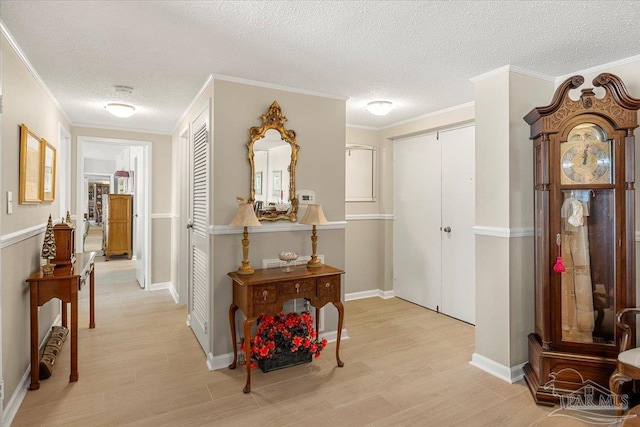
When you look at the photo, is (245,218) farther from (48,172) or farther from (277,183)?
(48,172)

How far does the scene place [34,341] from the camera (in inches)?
99.8

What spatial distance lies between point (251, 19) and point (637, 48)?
250 centimetres

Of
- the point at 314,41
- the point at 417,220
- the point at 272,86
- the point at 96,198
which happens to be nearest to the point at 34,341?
the point at 272,86

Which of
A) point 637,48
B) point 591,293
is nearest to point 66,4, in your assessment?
point 637,48

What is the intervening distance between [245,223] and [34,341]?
66.3 inches

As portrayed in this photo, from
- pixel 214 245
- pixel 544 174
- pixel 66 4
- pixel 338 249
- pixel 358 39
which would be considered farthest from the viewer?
pixel 338 249

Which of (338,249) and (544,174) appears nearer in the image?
(544,174)

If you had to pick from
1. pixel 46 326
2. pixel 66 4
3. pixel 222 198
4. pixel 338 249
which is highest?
pixel 66 4

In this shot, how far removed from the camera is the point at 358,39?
7.38 ft

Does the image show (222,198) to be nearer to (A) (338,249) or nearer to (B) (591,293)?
(A) (338,249)

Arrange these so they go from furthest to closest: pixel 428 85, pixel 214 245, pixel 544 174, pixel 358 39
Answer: pixel 428 85 < pixel 214 245 < pixel 544 174 < pixel 358 39

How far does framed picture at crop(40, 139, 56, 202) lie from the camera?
297 cm

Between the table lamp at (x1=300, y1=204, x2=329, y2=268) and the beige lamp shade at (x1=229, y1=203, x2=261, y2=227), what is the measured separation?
1.50 feet

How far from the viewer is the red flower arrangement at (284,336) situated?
2.72 metres
